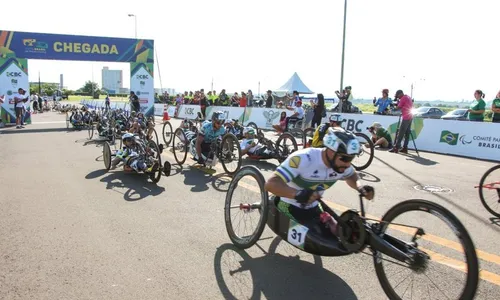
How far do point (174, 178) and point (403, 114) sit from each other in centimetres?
778

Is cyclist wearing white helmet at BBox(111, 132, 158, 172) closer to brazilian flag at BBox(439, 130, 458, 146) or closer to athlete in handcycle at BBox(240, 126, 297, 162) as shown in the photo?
athlete in handcycle at BBox(240, 126, 297, 162)

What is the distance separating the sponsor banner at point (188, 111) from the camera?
26.5 m

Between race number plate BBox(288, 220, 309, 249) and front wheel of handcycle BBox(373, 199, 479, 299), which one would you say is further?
race number plate BBox(288, 220, 309, 249)

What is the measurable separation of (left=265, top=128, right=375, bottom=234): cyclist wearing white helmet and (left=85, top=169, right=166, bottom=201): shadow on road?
350cm

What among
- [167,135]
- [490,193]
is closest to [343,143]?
[490,193]

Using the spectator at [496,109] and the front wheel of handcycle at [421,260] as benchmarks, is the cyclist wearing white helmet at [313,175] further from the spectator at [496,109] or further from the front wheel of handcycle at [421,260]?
the spectator at [496,109]

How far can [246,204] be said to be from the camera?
13.8ft

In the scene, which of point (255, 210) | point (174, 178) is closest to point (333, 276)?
point (255, 210)

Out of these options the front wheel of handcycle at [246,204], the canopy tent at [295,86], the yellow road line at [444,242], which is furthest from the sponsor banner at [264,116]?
the canopy tent at [295,86]

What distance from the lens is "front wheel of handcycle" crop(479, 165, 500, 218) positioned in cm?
552

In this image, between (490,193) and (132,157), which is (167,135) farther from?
(490,193)

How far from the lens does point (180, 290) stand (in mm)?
3295

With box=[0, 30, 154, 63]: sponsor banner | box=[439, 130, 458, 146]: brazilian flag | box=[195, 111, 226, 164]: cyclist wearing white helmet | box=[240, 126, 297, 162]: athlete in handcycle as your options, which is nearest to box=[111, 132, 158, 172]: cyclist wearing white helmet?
box=[195, 111, 226, 164]: cyclist wearing white helmet

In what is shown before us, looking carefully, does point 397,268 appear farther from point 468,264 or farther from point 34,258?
point 34,258
